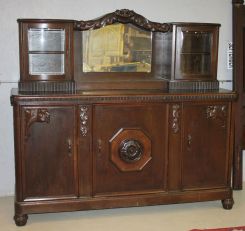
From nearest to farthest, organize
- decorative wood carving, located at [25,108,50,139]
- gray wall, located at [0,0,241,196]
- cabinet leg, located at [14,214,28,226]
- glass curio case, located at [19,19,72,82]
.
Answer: decorative wood carving, located at [25,108,50,139], cabinet leg, located at [14,214,28,226], glass curio case, located at [19,19,72,82], gray wall, located at [0,0,241,196]

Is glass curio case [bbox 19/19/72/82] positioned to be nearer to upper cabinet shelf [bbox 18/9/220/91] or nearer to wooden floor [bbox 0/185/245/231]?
upper cabinet shelf [bbox 18/9/220/91]

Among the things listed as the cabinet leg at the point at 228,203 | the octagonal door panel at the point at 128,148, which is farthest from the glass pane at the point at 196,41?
the cabinet leg at the point at 228,203

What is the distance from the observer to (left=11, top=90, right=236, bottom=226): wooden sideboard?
2.98 m

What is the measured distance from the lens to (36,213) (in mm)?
3074

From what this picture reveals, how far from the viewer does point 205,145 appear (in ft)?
10.7

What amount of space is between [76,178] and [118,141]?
419mm

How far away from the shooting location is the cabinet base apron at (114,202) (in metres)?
3.04

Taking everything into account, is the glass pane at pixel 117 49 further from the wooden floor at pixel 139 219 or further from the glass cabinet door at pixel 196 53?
the wooden floor at pixel 139 219

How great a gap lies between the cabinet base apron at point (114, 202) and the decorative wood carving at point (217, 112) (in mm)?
592

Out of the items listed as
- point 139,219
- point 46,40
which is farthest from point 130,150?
point 46,40

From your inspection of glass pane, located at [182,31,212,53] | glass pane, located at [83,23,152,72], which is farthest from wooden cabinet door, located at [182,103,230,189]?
glass pane, located at [83,23,152,72]

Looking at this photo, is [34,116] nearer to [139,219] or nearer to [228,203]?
[139,219]

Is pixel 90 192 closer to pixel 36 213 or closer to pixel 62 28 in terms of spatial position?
pixel 36 213

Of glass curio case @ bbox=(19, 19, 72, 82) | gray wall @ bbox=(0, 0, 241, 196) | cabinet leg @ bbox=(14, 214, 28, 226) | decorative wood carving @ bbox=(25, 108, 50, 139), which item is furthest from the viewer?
gray wall @ bbox=(0, 0, 241, 196)
